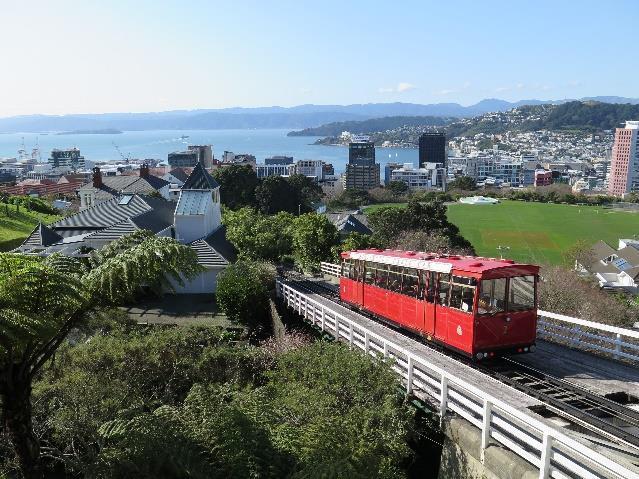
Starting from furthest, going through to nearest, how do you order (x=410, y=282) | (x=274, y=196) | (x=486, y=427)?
1. (x=274, y=196)
2. (x=410, y=282)
3. (x=486, y=427)

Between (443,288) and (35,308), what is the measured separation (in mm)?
9145

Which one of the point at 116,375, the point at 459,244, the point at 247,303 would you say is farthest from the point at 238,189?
→ the point at 116,375

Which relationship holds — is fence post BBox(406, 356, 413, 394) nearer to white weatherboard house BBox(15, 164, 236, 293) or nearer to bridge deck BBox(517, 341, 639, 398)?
bridge deck BBox(517, 341, 639, 398)

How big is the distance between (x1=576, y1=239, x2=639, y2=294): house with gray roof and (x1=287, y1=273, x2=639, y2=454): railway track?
4761cm

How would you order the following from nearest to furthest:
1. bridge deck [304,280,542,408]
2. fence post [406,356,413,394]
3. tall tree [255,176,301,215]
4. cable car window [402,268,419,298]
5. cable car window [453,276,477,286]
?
bridge deck [304,280,542,408], fence post [406,356,413,394], cable car window [453,276,477,286], cable car window [402,268,419,298], tall tree [255,176,301,215]

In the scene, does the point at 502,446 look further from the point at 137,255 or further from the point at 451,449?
the point at 137,255

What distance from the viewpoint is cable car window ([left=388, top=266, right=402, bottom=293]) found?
16.4 m

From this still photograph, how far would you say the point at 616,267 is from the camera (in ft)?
207

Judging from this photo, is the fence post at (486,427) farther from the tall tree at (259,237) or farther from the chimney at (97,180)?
the chimney at (97,180)

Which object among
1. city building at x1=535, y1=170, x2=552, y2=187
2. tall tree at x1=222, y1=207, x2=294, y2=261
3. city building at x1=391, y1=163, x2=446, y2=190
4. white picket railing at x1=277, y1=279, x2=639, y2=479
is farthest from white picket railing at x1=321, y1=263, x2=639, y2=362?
city building at x1=535, y1=170, x2=552, y2=187

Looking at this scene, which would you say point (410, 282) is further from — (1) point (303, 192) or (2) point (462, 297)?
(1) point (303, 192)

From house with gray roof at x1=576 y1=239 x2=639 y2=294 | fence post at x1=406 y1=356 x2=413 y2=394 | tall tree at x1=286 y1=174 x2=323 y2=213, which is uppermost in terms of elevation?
fence post at x1=406 y1=356 x2=413 y2=394

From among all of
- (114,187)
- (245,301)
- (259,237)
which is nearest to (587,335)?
(245,301)

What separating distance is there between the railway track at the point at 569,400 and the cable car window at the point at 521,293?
134 cm
